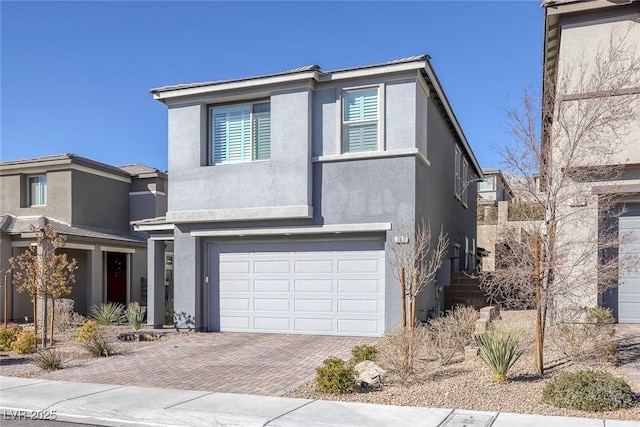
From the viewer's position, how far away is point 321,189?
13820mm

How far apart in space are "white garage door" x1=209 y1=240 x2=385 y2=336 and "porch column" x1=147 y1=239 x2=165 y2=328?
2326 millimetres

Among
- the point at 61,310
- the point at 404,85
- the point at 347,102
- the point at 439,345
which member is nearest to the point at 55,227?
the point at 61,310

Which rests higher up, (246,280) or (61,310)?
(246,280)

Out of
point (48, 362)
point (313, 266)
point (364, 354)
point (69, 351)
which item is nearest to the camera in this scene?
point (364, 354)

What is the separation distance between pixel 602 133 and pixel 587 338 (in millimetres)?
4209

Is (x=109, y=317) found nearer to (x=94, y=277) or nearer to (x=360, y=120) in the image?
(x=94, y=277)

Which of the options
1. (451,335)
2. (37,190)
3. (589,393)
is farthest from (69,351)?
(37,190)

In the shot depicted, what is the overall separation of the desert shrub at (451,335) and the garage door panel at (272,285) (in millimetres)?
4542

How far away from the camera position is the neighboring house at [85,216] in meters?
20.3

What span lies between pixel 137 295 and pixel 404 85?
604 inches

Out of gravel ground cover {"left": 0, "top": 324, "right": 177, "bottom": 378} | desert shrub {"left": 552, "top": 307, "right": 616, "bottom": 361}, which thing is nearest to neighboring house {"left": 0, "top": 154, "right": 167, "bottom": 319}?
gravel ground cover {"left": 0, "top": 324, "right": 177, "bottom": 378}

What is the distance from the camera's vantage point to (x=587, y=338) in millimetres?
9289

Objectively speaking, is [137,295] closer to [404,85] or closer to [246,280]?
[246,280]

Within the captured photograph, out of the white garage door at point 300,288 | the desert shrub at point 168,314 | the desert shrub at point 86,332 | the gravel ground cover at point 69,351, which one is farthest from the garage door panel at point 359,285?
the desert shrub at point 168,314
